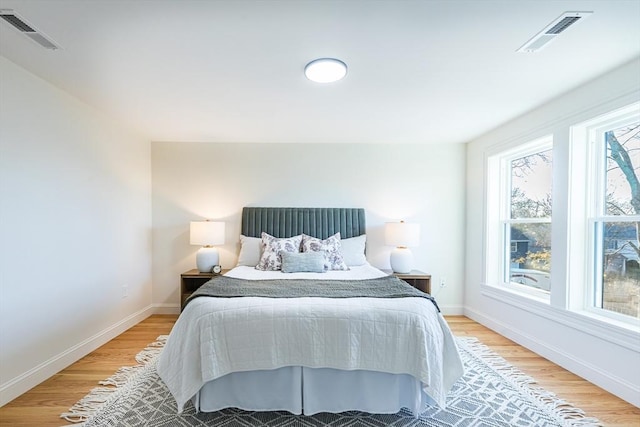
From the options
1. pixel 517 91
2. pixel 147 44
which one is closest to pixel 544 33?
pixel 517 91

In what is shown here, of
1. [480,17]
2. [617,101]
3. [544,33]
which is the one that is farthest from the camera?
[617,101]

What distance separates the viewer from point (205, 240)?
363 cm

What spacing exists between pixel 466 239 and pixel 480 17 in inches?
122

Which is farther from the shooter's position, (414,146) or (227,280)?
(414,146)

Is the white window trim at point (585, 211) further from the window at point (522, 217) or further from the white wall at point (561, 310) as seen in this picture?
the window at point (522, 217)

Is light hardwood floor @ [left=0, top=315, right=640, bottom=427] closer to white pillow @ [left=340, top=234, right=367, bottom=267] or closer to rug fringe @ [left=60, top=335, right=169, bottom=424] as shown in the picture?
rug fringe @ [left=60, top=335, right=169, bottom=424]

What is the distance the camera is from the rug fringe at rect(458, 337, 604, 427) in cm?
188

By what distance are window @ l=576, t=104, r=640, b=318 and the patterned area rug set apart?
92 centimetres

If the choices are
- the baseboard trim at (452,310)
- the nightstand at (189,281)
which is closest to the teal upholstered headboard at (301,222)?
the nightstand at (189,281)

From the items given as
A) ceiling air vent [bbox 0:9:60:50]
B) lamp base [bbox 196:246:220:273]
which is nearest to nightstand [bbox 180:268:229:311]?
lamp base [bbox 196:246:220:273]

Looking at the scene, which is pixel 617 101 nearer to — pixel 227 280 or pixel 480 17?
pixel 480 17

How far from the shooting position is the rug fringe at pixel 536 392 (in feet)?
6.17

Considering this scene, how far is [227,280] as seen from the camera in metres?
2.53

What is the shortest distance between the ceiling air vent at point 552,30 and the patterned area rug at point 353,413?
7.63ft
